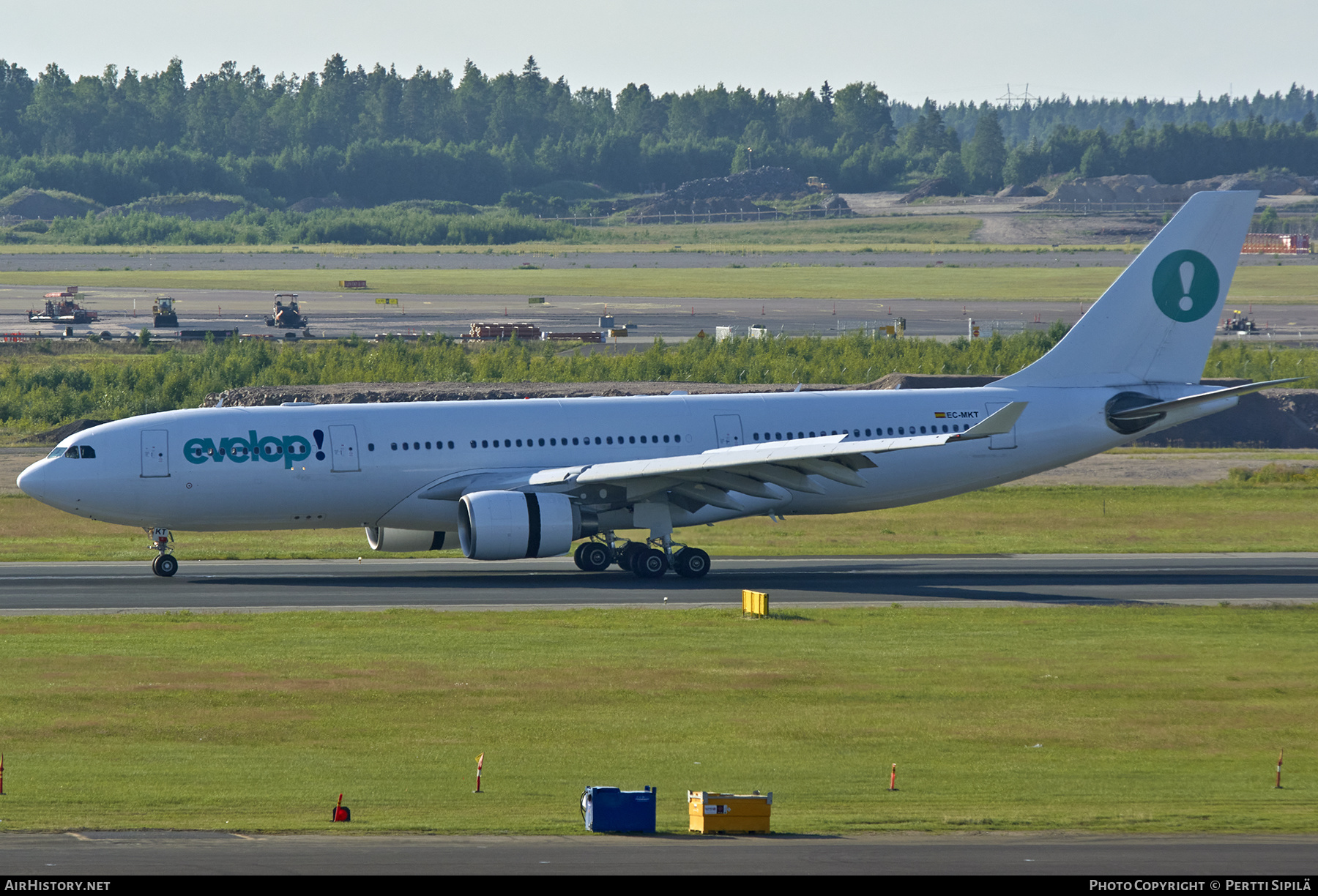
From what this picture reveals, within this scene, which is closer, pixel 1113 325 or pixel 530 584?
pixel 530 584

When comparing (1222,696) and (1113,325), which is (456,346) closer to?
(1113,325)

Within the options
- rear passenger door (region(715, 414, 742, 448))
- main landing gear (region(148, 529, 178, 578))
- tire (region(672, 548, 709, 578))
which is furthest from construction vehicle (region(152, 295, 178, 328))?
tire (region(672, 548, 709, 578))

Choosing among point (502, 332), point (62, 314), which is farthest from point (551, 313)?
point (62, 314)

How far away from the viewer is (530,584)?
42.8 m

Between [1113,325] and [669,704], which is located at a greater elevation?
[1113,325]

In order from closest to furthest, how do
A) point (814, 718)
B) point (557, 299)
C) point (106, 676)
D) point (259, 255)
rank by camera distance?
point (814, 718)
point (106, 676)
point (557, 299)
point (259, 255)

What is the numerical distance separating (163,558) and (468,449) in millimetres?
9061

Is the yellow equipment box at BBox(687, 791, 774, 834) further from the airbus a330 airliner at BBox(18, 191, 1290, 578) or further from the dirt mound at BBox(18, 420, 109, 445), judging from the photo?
the dirt mound at BBox(18, 420, 109, 445)

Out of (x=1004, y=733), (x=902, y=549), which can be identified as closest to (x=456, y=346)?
(x=902, y=549)

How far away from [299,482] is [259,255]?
160 m

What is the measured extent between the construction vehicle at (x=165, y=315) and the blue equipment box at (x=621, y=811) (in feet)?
324

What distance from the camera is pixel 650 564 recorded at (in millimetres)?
43531

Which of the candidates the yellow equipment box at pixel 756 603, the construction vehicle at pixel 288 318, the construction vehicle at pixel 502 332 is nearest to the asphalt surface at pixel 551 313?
the construction vehicle at pixel 288 318

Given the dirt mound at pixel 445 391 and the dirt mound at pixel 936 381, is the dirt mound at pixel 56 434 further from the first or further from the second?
the dirt mound at pixel 936 381
